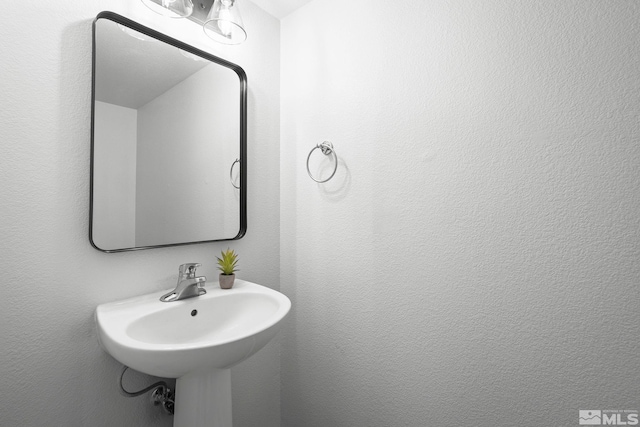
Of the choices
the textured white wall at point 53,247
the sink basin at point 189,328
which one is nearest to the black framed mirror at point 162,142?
the textured white wall at point 53,247

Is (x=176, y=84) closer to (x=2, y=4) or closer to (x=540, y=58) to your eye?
(x=2, y=4)

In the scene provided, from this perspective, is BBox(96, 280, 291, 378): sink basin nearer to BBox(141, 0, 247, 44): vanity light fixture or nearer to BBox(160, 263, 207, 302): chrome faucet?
BBox(160, 263, 207, 302): chrome faucet

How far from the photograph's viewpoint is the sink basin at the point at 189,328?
2.28 feet

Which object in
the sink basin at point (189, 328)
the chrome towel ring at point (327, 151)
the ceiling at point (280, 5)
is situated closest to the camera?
the sink basin at point (189, 328)

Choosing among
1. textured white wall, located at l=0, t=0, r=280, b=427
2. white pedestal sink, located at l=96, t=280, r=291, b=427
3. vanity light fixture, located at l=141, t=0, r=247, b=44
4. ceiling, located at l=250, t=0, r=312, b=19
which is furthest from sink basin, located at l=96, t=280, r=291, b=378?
ceiling, located at l=250, t=0, r=312, b=19

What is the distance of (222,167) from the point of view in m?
1.27

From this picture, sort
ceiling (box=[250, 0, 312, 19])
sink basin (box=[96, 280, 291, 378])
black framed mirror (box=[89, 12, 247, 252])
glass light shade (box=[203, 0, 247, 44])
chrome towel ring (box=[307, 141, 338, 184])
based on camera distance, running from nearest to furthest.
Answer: sink basin (box=[96, 280, 291, 378]) < black framed mirror (box=[89, 12, 247, 252]) < glass light shade (box=[203, 0, 247, 44]) < chrome towel ring (box=[307, 141, 338, 184]) < ceiling (box=[250, 0, 312, 19])

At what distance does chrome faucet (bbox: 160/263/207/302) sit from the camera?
0.99 meters

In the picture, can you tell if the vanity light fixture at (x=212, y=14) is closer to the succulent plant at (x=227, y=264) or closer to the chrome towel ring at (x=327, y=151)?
the chrome towel ring at (x=327, y=151)

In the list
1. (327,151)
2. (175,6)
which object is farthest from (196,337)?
(175,6)

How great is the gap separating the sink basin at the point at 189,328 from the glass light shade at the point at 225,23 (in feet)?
3.35

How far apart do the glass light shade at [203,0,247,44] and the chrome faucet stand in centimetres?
92

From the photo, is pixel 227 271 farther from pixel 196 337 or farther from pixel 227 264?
pixel 196 337

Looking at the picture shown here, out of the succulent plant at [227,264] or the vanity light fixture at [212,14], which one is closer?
the vanity light fixture at [212,14]
